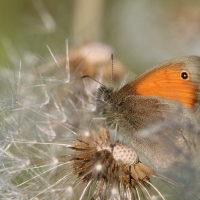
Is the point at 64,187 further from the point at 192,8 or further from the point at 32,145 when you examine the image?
the point at 192,8

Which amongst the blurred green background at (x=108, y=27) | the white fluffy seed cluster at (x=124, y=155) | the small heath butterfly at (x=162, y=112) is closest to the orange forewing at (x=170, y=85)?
the small heath butterfly at (x=162, y=112)

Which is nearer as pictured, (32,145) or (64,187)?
(64,187)

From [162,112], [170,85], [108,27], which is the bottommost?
[162,112]

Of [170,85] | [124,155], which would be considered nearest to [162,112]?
[170,85]

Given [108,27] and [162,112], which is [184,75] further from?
[108,27]

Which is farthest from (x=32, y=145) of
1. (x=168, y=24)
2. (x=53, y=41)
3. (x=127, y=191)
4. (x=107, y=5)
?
(x=168, y=24)

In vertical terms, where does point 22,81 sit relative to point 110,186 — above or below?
above
